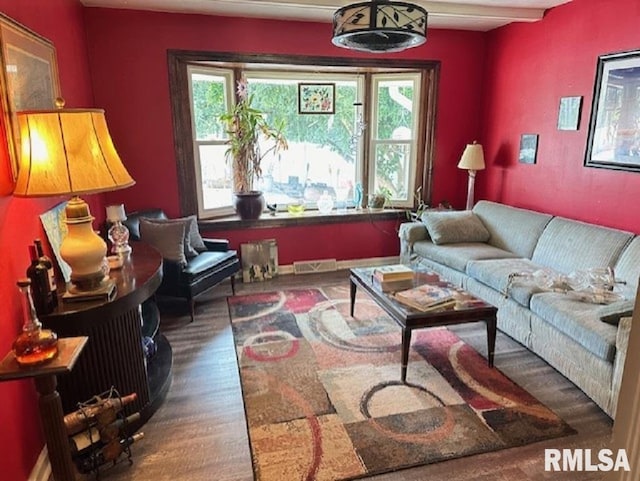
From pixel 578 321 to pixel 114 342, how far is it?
99.6 inches

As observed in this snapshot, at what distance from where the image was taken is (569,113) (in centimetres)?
366

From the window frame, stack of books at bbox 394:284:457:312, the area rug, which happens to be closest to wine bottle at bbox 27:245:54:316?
the area rug

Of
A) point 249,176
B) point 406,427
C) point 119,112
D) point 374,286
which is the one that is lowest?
point 406,427

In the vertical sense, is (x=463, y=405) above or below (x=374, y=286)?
below

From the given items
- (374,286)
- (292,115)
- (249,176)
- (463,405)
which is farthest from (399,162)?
(463,405)

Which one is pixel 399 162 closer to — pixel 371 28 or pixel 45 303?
pixel 371 28

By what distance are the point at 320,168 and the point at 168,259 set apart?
7.08ft

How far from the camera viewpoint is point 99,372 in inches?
81.7

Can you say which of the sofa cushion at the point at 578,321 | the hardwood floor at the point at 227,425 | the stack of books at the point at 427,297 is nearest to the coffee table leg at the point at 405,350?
the stack of books at the point at 427,297

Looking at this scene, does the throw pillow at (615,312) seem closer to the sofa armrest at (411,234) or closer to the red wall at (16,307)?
the sofa armrest at (411,234)

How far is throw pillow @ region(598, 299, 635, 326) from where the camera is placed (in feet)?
7.70

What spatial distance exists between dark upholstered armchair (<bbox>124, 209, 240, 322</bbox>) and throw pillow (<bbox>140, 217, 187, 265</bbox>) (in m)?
0.05

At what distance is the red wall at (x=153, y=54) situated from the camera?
375cm

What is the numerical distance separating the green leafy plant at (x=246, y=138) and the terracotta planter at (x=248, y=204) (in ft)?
0.53
